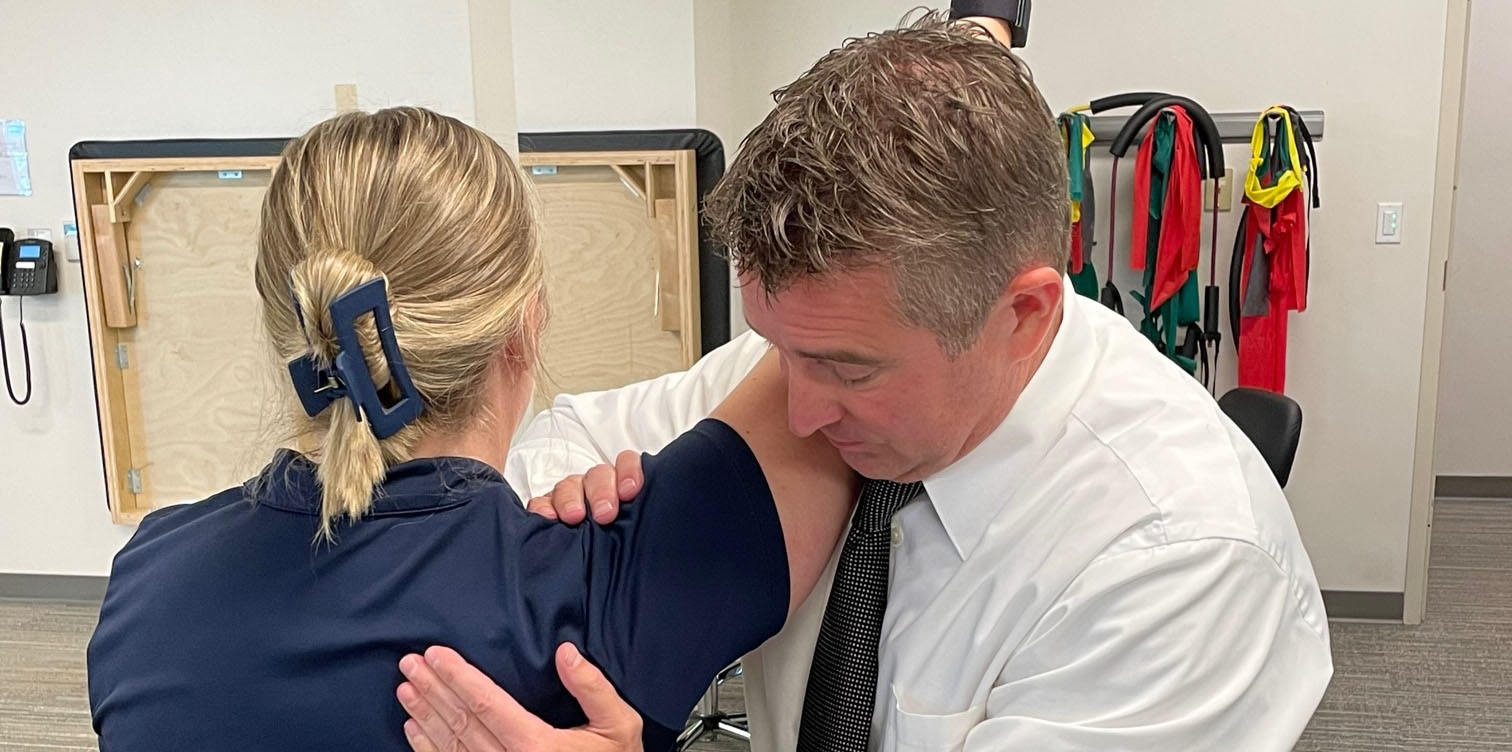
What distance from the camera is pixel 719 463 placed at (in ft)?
3.20

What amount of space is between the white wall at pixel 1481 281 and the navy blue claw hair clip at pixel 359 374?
4.66 meters

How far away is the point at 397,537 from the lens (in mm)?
824

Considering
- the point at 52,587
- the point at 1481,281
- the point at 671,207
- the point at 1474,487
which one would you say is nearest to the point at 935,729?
the point at 671,207

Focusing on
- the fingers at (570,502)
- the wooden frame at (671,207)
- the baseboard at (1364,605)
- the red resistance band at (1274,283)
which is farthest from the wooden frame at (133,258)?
the fingers at (570,502)

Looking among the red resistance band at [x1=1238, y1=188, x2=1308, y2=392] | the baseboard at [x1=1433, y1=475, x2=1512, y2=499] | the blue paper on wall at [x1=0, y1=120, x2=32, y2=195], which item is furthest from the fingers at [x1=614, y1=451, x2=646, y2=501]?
the baseboard at [x1=1433, y1=475, x2=1512, y2=499]

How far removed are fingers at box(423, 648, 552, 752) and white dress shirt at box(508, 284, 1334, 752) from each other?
1.25 feet

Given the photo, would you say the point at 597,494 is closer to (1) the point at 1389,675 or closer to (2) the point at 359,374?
(2) the point at 359,374

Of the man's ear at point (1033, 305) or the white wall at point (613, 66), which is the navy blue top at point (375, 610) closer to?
the man's ear at point (1033, 305)

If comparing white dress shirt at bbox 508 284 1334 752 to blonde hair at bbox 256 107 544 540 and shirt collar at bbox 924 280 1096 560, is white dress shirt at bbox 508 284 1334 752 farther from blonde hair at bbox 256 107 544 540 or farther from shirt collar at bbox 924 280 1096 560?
blonde hair at bbox 256 107 544 540

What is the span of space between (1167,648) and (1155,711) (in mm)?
52

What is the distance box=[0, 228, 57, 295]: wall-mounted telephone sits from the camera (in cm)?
377

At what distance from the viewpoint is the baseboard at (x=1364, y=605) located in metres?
3.70

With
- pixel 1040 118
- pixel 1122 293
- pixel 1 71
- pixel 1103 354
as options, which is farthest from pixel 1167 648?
pixel 1 71

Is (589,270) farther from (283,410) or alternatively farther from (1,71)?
(283,410)
